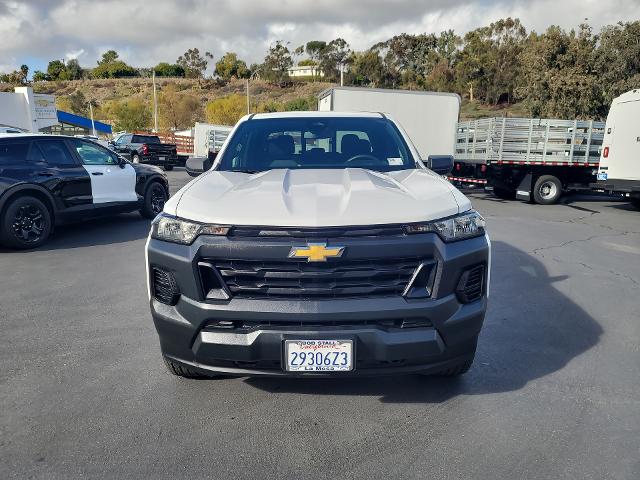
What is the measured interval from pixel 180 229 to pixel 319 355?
40.0 inches

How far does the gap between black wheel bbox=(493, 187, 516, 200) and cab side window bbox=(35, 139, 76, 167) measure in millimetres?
10813

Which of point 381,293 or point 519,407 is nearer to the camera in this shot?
point 381,293

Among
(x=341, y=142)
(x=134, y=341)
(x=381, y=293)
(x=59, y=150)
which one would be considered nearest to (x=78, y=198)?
(x=59, y=150)

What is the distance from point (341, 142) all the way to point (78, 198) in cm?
557

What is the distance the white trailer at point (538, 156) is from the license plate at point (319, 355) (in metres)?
11.9

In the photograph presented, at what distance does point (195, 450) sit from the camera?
267 centimetres

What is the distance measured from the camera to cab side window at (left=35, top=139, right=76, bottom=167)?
7.82m

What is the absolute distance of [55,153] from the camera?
7996 mm

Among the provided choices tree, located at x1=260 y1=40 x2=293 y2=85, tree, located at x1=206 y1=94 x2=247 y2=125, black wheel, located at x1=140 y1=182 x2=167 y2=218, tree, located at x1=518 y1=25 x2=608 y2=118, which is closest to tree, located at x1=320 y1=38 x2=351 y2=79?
tree, located at x1=260 y1=40 x2=293 y2=85

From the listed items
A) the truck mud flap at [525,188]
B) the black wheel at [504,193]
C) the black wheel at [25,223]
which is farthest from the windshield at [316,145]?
the black wheel at [504,193]

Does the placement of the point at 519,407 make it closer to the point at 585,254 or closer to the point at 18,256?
the point at 585,254

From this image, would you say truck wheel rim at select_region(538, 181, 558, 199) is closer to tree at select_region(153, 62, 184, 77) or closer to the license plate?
the license plate

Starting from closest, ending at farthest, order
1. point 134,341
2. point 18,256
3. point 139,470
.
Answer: point 139,470 < point 134,341 < point 18,256

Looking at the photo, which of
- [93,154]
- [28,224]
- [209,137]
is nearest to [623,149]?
[93,154]
